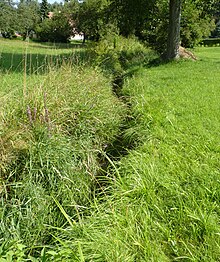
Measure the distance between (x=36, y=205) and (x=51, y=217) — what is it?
181 millimetres

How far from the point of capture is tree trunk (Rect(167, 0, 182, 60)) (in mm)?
9906

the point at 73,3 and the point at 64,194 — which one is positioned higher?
the point at 73,3

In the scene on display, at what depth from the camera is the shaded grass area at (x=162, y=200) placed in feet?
6.50

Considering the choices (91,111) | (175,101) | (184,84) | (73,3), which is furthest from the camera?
(73,3)

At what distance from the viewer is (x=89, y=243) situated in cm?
198

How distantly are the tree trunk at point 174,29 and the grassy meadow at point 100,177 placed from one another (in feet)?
20.6

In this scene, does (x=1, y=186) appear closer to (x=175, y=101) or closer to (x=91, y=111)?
(x=91, y=111)

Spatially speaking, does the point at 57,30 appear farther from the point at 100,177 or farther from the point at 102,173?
the point at 100,177

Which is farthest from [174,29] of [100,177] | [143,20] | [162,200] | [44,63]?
[162,200]

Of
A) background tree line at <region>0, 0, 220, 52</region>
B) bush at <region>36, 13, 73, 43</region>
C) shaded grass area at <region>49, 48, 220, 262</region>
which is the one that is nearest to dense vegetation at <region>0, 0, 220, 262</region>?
shaded grass area at <region>49, 48, 220, 262</region>

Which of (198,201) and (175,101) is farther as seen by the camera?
(175,101)

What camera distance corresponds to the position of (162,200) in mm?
2457

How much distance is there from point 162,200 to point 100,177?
0.91 metres

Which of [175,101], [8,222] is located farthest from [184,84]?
[8,222]
